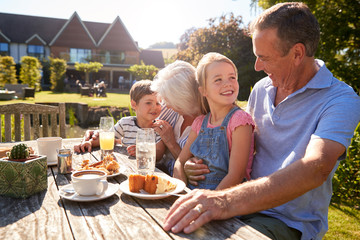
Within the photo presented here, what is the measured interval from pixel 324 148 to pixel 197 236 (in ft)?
2.74

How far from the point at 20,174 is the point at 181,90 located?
1.49 m

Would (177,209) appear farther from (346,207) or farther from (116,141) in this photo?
(346,207)

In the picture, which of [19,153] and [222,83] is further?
[222,83]

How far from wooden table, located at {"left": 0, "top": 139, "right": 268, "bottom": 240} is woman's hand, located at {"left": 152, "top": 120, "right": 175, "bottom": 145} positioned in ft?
3.45

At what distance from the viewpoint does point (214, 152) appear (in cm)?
209

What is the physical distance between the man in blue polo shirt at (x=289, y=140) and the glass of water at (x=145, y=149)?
348 mm

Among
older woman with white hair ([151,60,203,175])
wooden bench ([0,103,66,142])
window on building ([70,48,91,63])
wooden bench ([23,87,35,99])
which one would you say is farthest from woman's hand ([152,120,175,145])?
window on building ([70,48,91,63])

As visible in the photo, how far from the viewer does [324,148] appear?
5.07 feet

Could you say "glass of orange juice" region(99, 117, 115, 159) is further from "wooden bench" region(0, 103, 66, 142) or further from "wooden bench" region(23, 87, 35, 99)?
"wooden bench" region(23, 87, 35, 99)

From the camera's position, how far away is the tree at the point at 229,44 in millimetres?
12727

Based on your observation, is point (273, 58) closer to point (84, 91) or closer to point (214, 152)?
point (214, 152)

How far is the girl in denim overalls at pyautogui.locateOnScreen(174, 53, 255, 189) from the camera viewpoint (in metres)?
1.93

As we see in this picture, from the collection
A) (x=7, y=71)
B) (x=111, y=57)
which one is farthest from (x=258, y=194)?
(x=111, y=57)

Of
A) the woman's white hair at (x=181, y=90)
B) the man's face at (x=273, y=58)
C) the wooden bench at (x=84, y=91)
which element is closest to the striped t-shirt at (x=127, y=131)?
the woman's white hair at (x=181, y=90)
